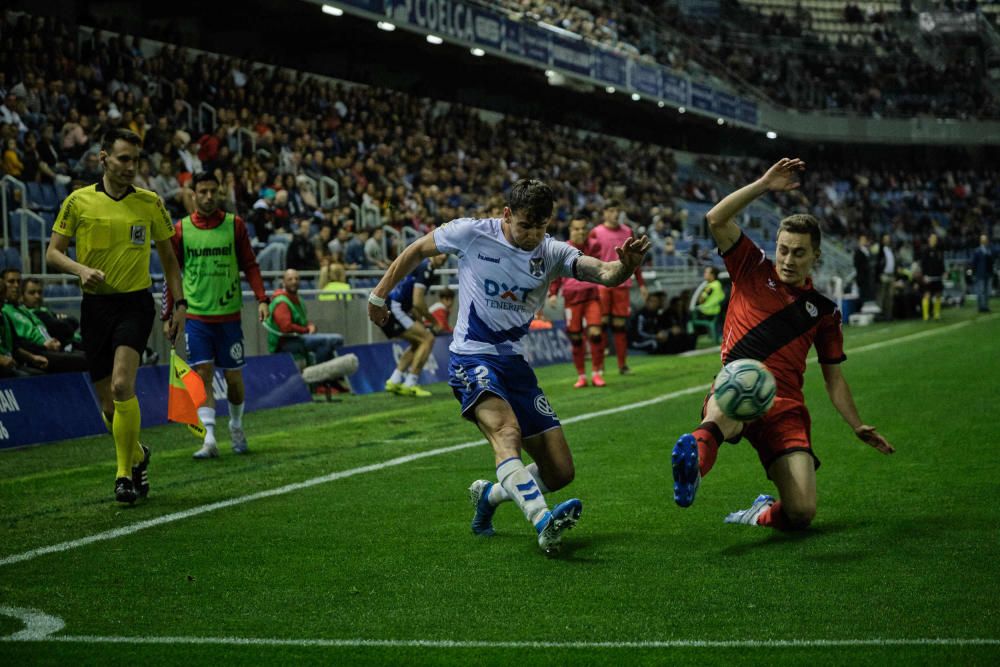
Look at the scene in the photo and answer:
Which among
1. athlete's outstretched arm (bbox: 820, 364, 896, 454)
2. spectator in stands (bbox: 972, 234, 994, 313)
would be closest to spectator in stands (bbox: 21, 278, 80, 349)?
athlete's outstretched arm (bbox: 820, 364, 896, 454)

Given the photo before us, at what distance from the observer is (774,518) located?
23.0ft

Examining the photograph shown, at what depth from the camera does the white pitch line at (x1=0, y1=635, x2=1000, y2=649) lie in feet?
15.7

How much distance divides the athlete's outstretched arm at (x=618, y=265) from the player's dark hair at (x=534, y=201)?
0.33 metres

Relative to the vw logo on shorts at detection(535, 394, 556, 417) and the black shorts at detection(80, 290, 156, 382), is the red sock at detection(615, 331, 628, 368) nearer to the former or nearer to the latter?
the black shorts at detection(80, 290, 156, 382)

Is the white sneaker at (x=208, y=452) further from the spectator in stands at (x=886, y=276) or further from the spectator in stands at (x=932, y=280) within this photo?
the spectator in stands at (x=932, y=280)

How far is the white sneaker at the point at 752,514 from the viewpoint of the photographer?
23.6 ft

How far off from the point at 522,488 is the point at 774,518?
4.81 feet

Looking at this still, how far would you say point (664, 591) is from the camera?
5.72 meters

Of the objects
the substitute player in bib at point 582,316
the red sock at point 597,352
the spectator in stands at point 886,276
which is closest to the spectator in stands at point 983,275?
the spectator in stands at point 886,276

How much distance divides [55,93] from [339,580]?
1626 centimetres

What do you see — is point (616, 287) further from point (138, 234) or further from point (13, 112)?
point (13, 112)

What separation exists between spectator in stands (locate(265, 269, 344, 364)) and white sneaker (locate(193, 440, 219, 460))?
585 centimetres

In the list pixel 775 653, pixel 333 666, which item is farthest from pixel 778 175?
pixel 333 666

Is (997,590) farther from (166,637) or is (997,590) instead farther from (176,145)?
(176,145)
